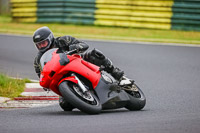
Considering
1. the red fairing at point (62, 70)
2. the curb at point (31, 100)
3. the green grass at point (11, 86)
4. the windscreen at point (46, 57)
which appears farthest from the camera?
the green grass at point (11, 86)

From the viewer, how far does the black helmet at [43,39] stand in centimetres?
701

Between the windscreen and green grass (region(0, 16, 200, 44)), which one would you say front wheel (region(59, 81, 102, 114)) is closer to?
the windscreen

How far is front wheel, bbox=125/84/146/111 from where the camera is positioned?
7070 millimetres

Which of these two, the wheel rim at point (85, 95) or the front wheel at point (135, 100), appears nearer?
the wheel rim at point (85, 95)

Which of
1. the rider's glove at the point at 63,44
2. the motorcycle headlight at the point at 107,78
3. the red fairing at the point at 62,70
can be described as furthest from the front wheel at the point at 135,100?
the rider's glove at the point at 63,44

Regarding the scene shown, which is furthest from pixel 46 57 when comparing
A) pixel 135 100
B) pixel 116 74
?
pixel 135 100

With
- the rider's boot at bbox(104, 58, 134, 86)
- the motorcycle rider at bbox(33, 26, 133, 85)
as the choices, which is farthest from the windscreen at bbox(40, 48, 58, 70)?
the rider's boot at bbox(104, 58, 134, 86)

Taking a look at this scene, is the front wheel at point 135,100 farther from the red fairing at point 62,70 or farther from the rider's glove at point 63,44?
the rider's glove at point 63,44

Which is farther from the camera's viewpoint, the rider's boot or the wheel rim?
the rider's boot

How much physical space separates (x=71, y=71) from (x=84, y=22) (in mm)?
12068

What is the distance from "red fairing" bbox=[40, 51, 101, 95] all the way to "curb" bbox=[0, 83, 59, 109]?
4.59 feet

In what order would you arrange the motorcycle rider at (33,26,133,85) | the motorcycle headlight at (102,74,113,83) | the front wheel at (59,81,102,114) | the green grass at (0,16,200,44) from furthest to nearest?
the green grass at (0,16,200,44) < the motorcycle rider at (33,26,133,85) < the motorcycle headlight at (102,74,113,83) < the front wheel at (59,81,102,114)

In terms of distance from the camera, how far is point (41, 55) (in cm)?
715

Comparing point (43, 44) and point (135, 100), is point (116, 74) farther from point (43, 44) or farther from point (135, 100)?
point (43, 44)
